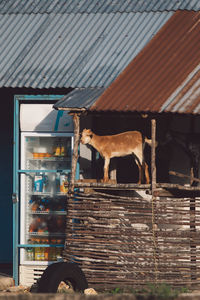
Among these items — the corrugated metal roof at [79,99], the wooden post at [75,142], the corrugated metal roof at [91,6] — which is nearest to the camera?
the corrugated metal roof at [79,99]

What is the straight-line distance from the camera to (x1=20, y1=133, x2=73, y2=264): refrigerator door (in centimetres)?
1425

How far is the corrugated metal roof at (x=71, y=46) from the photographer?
1430 centimetres

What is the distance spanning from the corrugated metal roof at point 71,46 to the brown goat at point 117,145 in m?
0.92

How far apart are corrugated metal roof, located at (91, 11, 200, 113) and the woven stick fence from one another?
4.75 ft

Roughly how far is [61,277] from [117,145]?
8.67 ft

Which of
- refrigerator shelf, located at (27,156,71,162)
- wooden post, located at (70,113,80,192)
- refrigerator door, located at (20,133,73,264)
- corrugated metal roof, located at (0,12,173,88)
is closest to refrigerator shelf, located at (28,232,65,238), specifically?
refrigerator door, located at (20,133,73,264)

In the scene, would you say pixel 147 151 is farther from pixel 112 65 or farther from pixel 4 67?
pixel 4 67

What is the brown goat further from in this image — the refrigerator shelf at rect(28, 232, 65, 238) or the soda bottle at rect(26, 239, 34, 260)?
the soda bottle at rect(26, 239, 34, 260)

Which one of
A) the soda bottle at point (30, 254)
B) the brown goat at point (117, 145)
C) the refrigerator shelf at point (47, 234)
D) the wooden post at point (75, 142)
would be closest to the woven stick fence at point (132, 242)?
the wooden post at point (75, 142)

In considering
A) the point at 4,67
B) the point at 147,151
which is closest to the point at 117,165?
the point at 147,151

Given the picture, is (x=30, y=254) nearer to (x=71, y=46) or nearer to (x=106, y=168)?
(x=106, y=168)

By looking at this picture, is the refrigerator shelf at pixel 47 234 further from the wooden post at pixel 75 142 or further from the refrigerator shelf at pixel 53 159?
Answer: the wooden post at pixel 75 142

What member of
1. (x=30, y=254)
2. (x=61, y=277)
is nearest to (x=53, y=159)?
(x=30, y=254)

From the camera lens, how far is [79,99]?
530 inches
